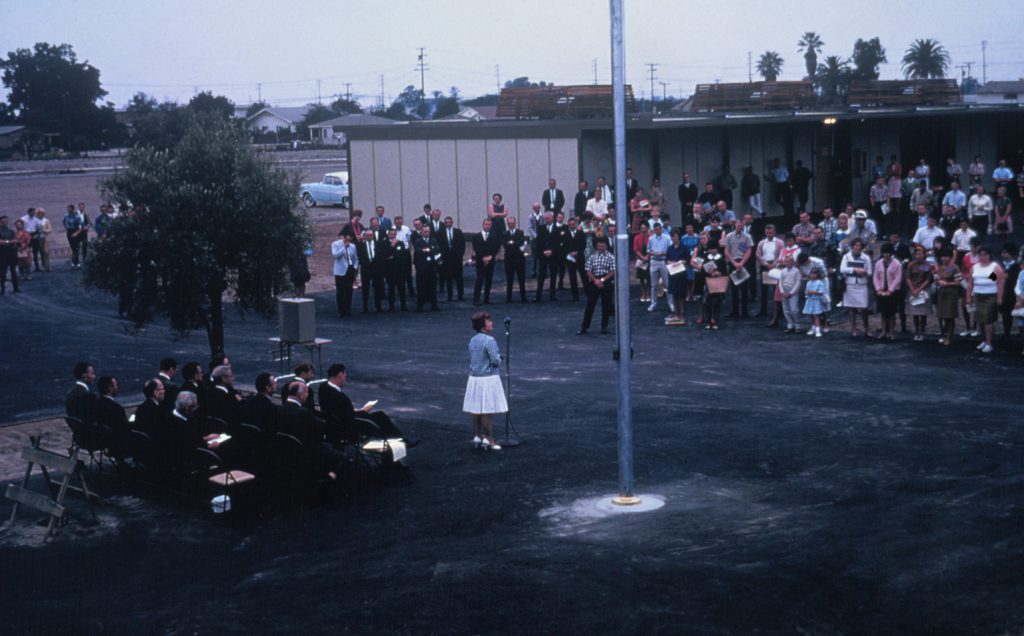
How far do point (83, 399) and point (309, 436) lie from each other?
10.4 feet

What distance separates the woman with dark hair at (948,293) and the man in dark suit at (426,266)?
10.9 m

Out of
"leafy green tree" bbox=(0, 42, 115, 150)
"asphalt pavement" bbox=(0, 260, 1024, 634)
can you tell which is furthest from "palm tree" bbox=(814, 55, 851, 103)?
"asphalt pavement" bbox=(0, 260, 1024, 634)

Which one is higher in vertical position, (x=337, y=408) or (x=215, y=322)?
(x=215, y=322)

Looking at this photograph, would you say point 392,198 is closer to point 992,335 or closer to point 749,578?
point 992,335

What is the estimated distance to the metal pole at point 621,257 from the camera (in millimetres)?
11828

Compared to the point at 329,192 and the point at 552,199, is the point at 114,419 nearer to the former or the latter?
the point at 552,199

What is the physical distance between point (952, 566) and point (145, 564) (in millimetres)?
7361

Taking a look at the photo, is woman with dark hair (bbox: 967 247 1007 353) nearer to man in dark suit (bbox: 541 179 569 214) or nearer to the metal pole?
the metal pole

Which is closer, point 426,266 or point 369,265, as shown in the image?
point 426,266

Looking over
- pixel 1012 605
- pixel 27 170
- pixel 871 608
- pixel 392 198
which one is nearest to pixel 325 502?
pixel 871 608

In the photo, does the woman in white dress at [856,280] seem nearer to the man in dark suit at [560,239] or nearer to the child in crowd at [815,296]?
the child in crowd at [815,296]

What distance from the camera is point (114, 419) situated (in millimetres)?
14000

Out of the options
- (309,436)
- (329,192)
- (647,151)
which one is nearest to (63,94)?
(329,192)

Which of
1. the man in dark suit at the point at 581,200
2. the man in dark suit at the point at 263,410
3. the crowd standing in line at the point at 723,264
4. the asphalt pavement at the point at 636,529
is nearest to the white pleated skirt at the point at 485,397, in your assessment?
the asphalt pavement at the point at 636,529
